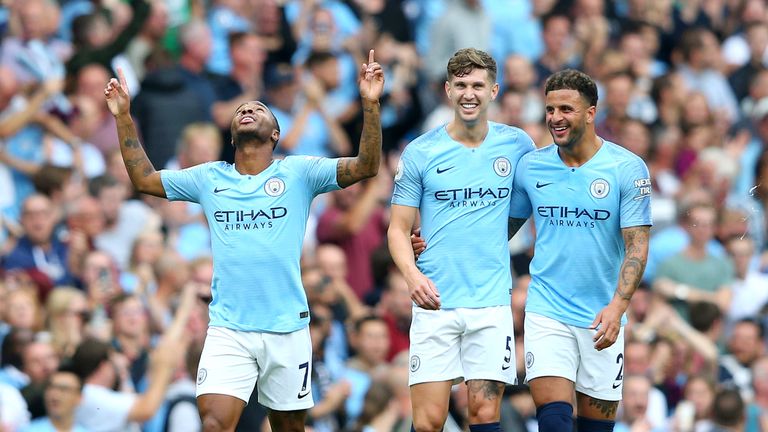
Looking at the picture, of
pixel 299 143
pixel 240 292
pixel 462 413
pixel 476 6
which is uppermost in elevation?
pixel 476 6

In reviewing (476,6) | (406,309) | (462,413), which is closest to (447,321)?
(462,413)

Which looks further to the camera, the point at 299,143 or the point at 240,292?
the point at 299,143

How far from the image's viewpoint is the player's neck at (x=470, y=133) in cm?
1320

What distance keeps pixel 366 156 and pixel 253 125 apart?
852 mm

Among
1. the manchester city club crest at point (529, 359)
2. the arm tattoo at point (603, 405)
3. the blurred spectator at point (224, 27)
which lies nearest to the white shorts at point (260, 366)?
the manchester city club crest at point (529, 359)

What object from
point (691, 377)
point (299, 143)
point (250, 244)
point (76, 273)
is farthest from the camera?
point (299, 143)

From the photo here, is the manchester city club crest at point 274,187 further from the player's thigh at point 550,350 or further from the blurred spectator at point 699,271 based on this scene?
the blurred spectator at point 699,271

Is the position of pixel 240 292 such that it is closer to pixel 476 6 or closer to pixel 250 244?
pixel 250 244

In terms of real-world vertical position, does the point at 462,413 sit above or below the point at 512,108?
below

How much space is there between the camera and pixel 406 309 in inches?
720

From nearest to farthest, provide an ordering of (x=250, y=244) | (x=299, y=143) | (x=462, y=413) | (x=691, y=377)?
(x=250, y=244) → (x=462, y=413) → (x=691, y=377) → (x=299, y=143)

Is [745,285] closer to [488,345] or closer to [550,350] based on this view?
[550,350]

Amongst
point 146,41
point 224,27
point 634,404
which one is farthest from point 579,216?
point 224,27

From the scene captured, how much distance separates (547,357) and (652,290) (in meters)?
7.00
